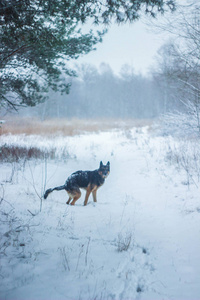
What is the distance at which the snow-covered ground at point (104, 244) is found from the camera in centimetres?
175

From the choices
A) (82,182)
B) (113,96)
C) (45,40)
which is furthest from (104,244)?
(113,96)

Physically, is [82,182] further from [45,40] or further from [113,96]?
[113,96]

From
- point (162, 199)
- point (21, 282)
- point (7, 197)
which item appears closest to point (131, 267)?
point (21, 282)

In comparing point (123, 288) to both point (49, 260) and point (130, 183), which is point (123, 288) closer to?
point (49, 260)

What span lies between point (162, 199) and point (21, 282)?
11.6ft

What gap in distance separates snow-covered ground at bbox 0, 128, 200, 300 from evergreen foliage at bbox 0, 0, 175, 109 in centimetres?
286

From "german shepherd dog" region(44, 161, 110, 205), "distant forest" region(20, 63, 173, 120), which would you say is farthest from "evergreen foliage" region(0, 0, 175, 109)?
"distant forest" region(20, 63, 173, 120)

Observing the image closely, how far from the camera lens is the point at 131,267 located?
211 centimetres

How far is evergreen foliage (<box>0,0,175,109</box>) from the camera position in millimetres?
2904

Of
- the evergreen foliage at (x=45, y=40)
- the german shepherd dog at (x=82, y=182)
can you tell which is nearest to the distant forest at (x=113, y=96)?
the evergreen foliage at (x=45, y=40)

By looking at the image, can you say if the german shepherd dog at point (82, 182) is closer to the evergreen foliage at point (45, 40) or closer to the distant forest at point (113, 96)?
the evergreen foliage at point (45, 40)

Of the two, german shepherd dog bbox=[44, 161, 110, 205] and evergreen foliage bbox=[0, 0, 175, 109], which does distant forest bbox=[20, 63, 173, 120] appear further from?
german shepherd dog bbox=[44, 161, 110, 205]

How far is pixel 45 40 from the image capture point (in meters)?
3.21

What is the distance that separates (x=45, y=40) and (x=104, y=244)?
3706mm
